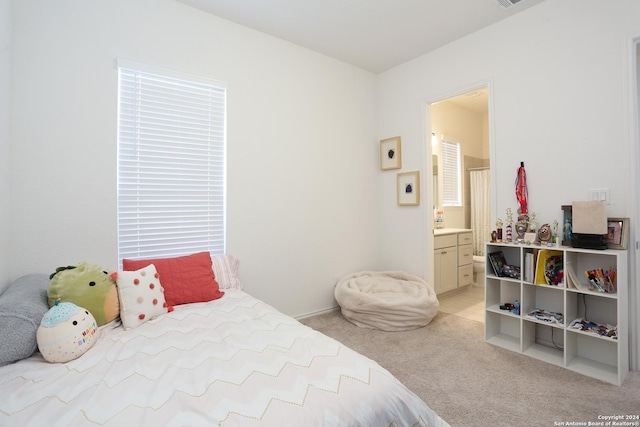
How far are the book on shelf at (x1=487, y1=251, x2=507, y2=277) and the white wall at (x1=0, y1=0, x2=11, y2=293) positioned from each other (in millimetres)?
3498

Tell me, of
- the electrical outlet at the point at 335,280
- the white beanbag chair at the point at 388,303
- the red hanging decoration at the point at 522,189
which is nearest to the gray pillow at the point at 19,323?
the white beanbag chair at the point at 388,303

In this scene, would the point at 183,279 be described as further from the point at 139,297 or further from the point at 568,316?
the point at 568,316

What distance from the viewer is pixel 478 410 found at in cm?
172

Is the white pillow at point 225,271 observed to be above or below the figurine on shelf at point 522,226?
below

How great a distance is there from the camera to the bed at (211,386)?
37.5 inches

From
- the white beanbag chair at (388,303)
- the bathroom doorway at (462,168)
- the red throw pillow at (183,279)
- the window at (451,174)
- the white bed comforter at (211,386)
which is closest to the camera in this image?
the white bed comforter at (211,386)

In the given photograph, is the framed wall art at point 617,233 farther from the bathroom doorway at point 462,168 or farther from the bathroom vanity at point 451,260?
the bathroom doorway at point 462,168

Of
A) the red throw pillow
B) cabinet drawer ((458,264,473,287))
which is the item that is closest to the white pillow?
the red throw pillow

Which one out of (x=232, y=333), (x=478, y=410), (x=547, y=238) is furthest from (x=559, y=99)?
(x=232, y=333)

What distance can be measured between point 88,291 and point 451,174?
16.0 ft

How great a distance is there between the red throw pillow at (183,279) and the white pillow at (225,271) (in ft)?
0.47

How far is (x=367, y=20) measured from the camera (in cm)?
275

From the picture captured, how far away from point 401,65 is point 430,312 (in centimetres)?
286

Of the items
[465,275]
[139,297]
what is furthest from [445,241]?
[139,297]
